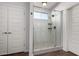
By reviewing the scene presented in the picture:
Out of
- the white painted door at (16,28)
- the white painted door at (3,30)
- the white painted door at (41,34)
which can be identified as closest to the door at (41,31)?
the white painted door at (41,34)

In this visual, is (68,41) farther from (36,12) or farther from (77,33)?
(36,12)

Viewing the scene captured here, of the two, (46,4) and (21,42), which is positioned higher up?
(46,4)

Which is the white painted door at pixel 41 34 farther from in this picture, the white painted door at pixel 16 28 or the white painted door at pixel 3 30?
the white painted door at pixel 3 30

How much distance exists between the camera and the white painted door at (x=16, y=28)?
1.87m

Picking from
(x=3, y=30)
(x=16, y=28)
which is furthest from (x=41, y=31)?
(x=3, y=30)

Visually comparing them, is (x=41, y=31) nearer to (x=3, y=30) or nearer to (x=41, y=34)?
(x=41, y=34)

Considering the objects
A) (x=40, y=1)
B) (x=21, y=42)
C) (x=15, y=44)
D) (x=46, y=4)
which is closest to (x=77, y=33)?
(x=46, y=4)

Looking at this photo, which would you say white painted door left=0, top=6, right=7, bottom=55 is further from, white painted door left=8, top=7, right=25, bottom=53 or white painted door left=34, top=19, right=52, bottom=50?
white painted door left=34, top=19, right=52, bottom=50

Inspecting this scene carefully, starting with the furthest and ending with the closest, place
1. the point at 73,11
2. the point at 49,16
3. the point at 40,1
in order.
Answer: the point at 49,16, the point at 73,11, the point at 40,1

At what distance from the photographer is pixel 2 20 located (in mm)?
1899

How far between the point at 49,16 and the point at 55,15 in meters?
0.13

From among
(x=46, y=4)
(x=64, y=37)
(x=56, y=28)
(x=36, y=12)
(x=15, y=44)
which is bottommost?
(x=15, y=44)

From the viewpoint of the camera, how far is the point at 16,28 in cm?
196

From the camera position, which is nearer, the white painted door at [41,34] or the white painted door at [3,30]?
the white painted door at [41,34]
